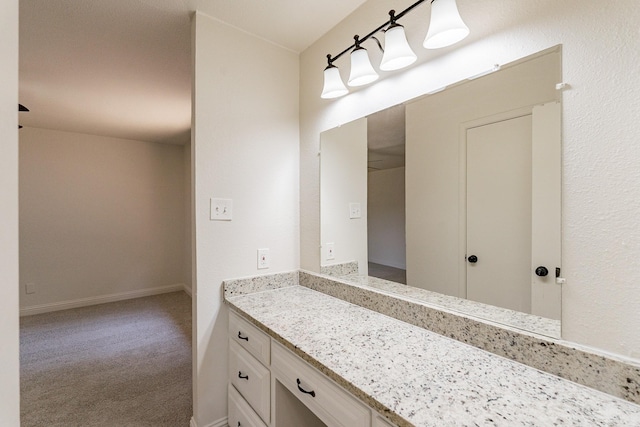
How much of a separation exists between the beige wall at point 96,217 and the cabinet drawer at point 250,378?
138 inches

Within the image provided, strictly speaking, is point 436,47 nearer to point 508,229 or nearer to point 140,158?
point 508,229

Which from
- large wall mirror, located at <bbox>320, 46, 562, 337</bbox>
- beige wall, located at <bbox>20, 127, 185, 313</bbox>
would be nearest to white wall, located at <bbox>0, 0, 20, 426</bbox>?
large wall mirror, located at <bbox>320, 46, 562, 337</bbox>

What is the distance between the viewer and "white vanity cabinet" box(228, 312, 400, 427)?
893 mm

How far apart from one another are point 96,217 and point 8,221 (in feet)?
14.1

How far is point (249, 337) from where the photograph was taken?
1.42 meters

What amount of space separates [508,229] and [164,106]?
125 inches

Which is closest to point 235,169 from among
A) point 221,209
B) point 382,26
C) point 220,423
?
point 221,209

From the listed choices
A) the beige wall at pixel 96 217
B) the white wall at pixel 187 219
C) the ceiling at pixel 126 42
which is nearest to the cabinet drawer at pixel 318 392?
the ceiling at pixel 126 42

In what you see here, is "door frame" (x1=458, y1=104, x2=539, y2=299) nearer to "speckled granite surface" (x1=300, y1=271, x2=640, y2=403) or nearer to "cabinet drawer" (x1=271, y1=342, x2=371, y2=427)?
"speckled granite surface" (x1=300, y1=271, x2=640, y2=403)

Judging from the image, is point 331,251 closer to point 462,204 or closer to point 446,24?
point 462,204

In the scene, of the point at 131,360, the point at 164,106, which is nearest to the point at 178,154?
the point at 164,106

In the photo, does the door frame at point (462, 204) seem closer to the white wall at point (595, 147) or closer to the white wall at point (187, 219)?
the white wall at point (595, 147)

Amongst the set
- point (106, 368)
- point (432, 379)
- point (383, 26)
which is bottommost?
point (106, 368)

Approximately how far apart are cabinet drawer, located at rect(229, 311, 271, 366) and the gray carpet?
78 centimetres
